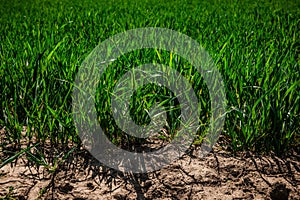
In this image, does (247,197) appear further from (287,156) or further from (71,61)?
(71,61)

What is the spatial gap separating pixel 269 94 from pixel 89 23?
258 centimetres

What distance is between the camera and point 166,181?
4.52 feet

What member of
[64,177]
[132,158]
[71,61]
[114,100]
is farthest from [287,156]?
[71,61]

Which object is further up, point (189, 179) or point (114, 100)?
point (114, 100)

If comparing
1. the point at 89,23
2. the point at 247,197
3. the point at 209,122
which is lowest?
the point at 247,197

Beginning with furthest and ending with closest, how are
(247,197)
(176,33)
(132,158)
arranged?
(176,33), (132,158), (247,197)

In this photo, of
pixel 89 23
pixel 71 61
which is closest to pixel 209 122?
pixel 71 61

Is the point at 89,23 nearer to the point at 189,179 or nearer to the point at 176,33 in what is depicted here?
the point at 176,33

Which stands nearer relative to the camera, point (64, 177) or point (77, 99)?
point (64, 177)

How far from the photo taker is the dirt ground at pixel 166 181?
1321mm

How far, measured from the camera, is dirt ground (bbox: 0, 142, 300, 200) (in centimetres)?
132

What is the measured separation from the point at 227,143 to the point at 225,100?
223 mm

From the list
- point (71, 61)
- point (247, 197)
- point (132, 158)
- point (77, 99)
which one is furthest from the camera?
point (71, 61)

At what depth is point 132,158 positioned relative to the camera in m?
1.49
